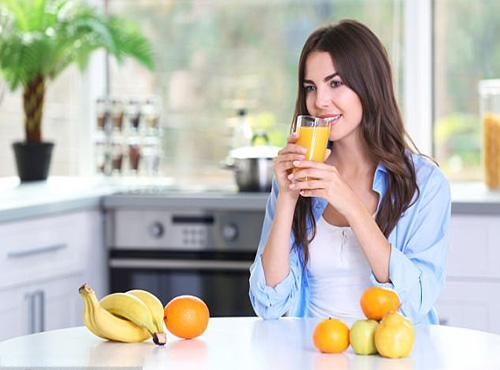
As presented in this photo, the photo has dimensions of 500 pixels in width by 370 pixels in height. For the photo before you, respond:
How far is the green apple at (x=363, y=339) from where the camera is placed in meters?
1.79

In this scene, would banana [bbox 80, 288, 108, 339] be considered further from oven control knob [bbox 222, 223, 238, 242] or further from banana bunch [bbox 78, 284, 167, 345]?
oven control knob [bbox 222, 223, 238, 242]

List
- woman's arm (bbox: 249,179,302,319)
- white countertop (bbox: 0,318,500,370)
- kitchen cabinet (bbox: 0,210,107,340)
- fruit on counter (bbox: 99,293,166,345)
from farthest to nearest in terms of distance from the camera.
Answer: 1. kitchen cabinet (bbox: 0,210,107,340)
2. woman's arm (bbox: 249,179,302,319)
3. fruit on counter (bbox: 99,293,166,345)
4. white countertop (bbox: 0,318,500,370)

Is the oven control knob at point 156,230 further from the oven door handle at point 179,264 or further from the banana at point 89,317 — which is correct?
the banana at point 89,317

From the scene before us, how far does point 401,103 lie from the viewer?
14.0 feet

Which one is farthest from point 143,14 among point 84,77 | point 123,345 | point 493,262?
point 123,345

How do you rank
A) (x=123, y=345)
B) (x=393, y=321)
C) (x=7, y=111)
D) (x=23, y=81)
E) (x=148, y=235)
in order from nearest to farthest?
1. (x=393, y=321)
2. (x=123, y=345)
3. (x=148, y=235)
4. (x=23, y=81)
5. (x=7, y=111)

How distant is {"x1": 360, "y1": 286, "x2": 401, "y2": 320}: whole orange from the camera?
183cm

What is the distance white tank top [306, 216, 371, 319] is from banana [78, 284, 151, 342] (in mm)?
582

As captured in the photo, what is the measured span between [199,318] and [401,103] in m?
2.50

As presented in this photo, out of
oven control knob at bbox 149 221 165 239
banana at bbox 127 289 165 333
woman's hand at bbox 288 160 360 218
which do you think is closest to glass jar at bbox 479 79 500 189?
oven control knob at bbox 149 221 165 239

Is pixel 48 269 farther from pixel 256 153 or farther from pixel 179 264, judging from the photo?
pixel 256 153

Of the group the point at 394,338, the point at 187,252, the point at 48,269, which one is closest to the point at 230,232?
the point at 187,252

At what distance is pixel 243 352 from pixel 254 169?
1.98 meters

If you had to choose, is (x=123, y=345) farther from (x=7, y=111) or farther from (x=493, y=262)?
(x=7, y=111)
